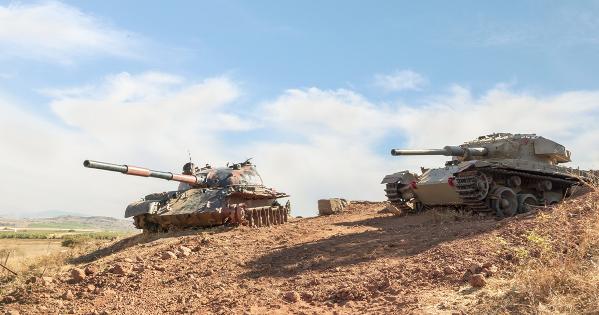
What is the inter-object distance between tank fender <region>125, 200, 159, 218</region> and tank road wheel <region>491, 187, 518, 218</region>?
9142 millimetres

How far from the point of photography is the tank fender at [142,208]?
16016 mm

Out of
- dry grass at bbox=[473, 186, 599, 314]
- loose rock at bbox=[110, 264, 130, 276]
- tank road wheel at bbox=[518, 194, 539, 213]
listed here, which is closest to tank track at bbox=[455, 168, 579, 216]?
tank road wheel at bbox=[518, 194, 539, 213]

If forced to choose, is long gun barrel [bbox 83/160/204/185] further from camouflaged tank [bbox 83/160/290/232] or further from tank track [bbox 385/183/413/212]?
tank track [bbox 385/183/413/212]

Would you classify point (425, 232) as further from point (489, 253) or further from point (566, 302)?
point (566, 302)

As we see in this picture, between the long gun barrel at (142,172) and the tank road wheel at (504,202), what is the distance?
8.33 metres

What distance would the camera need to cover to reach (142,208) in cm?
1612

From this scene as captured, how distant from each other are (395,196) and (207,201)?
5847 millimetres

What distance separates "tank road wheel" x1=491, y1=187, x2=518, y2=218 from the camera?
49.3ft

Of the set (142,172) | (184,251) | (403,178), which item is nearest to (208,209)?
(142,172)

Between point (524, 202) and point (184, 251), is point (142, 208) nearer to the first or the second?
point (184, 251)

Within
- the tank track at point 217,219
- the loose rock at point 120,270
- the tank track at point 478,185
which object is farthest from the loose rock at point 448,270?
the tank track at point 217,219

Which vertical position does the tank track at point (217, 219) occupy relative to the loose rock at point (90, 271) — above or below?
above

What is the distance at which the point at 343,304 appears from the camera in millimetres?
6613

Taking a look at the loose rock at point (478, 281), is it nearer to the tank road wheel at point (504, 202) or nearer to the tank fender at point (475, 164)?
the tank fender at point (475, 164)
